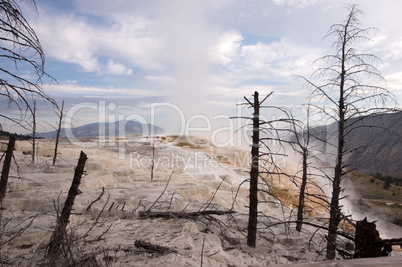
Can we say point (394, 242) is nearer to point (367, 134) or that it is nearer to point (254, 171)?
point (254, 171)

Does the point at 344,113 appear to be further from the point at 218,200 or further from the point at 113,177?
the point at 113,177

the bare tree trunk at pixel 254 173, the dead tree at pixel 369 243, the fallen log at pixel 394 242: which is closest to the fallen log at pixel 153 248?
the bare tree trunk at pixel 254 173

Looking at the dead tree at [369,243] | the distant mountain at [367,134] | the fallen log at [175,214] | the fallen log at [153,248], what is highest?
the distant mountain at [367,134]

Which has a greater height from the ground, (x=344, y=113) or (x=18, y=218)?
(x=344, y=113)

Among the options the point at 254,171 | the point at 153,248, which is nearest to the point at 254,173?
the point at 254,171

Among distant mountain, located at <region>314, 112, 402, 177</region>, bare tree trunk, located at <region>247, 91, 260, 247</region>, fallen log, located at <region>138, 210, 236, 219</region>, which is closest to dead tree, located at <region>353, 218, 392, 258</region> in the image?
distant mountain, located at <region>314, 112, 402, 177</region>

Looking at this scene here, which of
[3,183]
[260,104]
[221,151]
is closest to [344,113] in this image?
[260,104]

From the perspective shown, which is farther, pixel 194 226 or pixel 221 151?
pixel 221 151

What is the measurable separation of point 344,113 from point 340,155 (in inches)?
47.2

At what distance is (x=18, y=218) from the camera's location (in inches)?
301

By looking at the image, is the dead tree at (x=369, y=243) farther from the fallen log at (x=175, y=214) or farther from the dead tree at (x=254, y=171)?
the fallen log at (x=175, y=214)

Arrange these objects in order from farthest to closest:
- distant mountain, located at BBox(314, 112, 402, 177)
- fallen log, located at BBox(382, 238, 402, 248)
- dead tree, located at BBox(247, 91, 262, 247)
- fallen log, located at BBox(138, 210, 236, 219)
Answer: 1. fallen log, located at BBox(138, 210, 236, 219)
2. dead tree, located at BBox(247, 91, 262, 247)
3. distant mountain, located at BBox(314, 112, 402, 177)
4. fallen log, located at BBox(382, 238, 402, 248)

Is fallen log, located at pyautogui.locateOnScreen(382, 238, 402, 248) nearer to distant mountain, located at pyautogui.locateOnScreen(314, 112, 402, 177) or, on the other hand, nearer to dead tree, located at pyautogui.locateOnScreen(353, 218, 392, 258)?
dead tree, located at pyautogui.locateOnScreen(353, 218, 392, 258)

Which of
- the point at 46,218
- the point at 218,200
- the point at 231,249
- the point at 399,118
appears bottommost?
the point at 218,200
